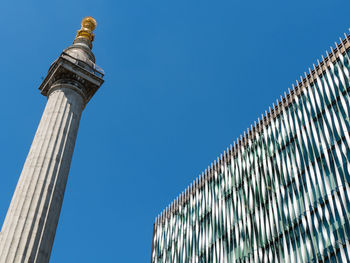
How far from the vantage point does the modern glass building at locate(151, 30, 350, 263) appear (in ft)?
150

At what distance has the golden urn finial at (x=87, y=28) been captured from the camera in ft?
133

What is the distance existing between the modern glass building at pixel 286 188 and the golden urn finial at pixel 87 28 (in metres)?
27.1

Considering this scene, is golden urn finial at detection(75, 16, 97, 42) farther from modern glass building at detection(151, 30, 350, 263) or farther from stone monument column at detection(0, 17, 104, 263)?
modern glass building at detection(151, 30, 350, 263)

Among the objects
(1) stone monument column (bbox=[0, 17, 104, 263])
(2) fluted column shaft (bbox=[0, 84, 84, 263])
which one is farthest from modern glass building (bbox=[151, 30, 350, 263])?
(2) fluted column shaft (bbox=[0, 84, 84, 263])

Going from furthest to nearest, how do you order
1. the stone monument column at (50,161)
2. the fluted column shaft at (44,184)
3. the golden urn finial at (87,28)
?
the golden urn finial at (87,28) → the stone monument column at (50,161) → the fluted column shaft at (44,184)

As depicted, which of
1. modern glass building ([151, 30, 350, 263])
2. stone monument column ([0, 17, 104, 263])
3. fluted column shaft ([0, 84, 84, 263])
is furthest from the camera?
modern glass building ([151, 30, 350, 263])

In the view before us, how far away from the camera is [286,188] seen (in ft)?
172

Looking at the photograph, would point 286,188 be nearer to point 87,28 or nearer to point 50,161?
point 87,28

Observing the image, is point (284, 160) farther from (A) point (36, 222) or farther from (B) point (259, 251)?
(A) point (36, 222)

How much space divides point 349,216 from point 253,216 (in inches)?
598

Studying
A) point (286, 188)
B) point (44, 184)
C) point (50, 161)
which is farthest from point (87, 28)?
point (286, 188)

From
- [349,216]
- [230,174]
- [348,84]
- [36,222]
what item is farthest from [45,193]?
[230,174]

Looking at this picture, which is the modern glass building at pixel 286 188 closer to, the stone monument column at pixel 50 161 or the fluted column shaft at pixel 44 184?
the stone monument column at pixel 50 161

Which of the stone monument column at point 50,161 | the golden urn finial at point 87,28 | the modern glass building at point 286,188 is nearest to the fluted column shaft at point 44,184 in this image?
the stone monument column at point 50,161
